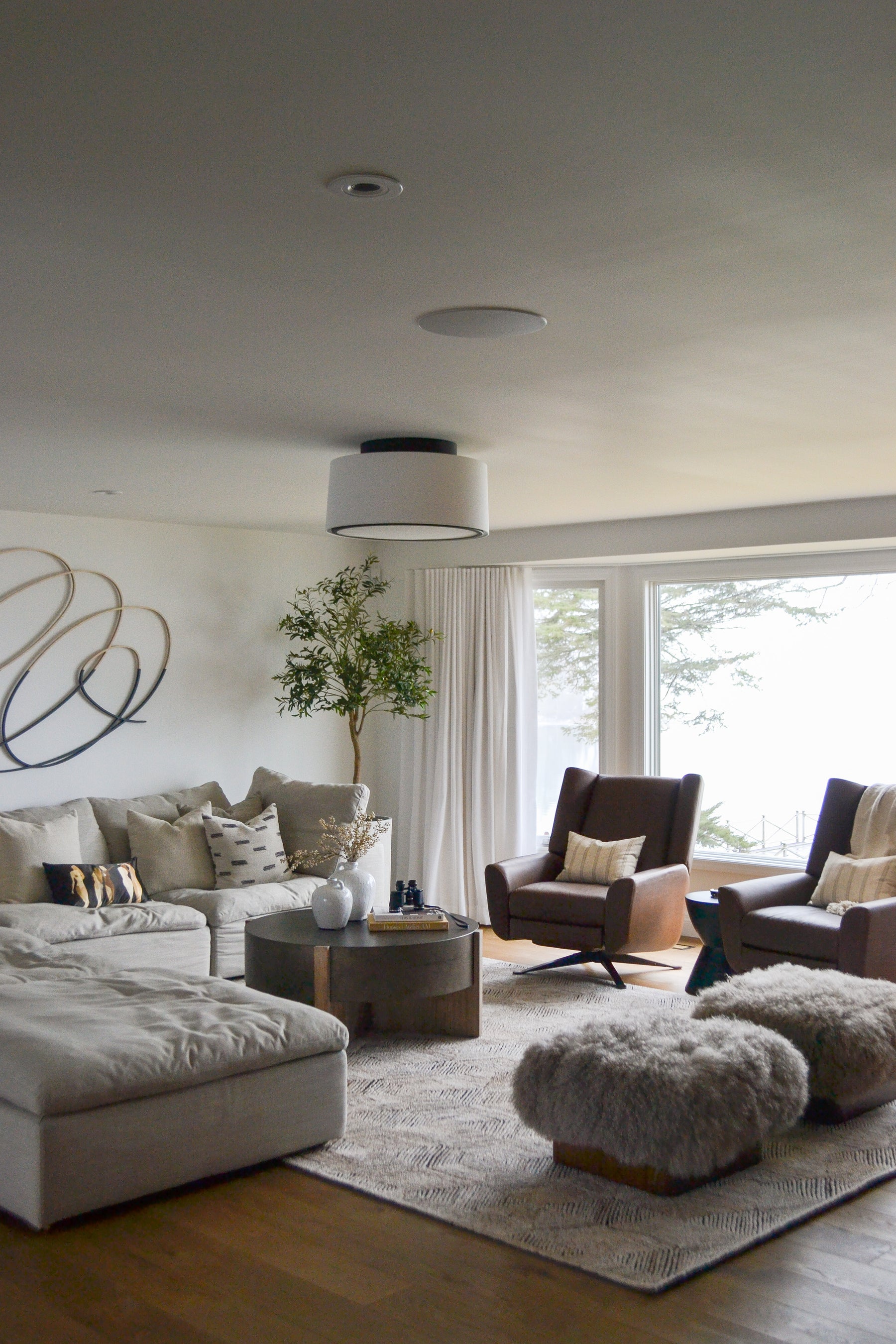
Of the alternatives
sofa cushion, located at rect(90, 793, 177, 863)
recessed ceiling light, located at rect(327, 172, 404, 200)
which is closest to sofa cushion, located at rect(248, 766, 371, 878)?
sofa cushion, located at rect(90, 793, 177, 863)

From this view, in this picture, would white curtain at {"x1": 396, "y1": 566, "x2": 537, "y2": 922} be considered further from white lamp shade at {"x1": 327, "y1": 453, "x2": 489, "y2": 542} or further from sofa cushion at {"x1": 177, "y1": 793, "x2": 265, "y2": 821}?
white lamp shade at {"x1": 327, "y1": 453, "x2": 489, "y2": 542}

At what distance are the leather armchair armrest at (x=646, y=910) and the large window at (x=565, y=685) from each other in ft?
5.50

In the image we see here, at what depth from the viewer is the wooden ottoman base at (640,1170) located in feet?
10.5

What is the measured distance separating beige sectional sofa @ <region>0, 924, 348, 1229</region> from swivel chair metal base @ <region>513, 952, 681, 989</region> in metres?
2.37

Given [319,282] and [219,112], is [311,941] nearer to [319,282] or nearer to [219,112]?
[319,282]

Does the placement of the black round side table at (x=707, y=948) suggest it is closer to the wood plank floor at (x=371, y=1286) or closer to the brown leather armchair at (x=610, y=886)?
the brown leather armchair at (x=610, y=886)

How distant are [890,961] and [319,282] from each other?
11.3 ft

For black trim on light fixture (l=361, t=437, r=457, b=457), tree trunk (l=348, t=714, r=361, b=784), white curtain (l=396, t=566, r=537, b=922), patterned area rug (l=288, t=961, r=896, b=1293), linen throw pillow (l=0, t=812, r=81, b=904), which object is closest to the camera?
patterned area rug (l=288, t=961, r=896, b=1293)

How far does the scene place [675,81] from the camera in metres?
1.86

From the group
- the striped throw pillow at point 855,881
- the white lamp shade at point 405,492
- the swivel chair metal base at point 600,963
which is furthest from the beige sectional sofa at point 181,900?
the striped throw pillow at point 855,881

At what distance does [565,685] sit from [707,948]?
232cm

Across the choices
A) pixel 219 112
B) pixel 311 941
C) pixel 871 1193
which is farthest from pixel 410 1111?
pixel 219 112

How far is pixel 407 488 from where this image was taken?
4469 millimetres

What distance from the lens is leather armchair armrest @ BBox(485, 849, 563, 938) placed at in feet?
19.1
